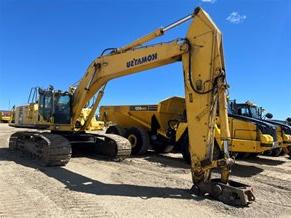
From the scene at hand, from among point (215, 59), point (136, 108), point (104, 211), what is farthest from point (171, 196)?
point (136, 108)

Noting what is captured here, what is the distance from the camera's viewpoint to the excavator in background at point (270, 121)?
14.6 metres

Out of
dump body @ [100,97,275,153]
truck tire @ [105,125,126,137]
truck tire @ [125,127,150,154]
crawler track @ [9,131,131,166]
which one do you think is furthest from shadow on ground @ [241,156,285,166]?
truck tire @ [105,125,126,137]

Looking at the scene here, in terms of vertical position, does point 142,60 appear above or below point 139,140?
above

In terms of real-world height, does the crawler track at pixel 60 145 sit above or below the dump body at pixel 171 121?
below

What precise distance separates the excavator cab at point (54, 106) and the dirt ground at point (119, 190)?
164cm

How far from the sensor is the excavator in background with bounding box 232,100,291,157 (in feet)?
47.8

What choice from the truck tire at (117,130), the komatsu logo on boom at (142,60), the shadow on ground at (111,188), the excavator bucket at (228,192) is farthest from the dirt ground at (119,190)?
the truck tire at (117,130)

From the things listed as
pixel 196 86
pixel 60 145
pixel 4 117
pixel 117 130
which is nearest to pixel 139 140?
pixel 117 130

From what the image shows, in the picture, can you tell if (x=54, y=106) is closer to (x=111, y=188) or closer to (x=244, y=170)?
(x=111, y=188)

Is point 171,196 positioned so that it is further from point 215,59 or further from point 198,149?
point 215,59

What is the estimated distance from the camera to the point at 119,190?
28.0 ft

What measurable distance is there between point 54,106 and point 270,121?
8028 millimetres

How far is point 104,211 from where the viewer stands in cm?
679

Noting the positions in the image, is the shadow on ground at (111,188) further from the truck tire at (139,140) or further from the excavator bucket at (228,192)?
the truck tire at (139,140)
